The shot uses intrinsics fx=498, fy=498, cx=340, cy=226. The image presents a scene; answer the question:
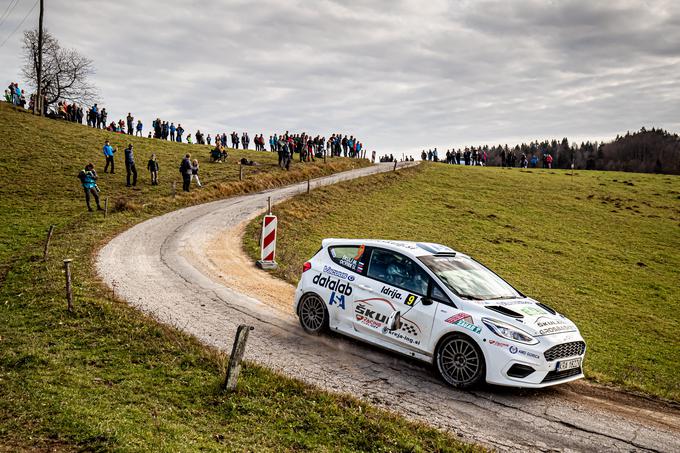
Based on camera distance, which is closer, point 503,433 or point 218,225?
point 503,433

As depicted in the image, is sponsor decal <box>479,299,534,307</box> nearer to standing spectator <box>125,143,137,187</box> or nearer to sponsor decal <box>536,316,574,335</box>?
sponsor decal <box>536,316,574,335</box>

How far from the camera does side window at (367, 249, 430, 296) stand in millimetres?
8344

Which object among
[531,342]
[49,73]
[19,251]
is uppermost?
[49,73]

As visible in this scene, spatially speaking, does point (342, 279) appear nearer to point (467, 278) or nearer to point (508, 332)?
point (467, 278)

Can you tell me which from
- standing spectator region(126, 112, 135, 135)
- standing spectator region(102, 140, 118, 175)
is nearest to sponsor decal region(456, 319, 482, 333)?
standing spectator region(102, 140, 118, 175)

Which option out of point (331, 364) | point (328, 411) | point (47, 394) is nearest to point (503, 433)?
point (328, 411)

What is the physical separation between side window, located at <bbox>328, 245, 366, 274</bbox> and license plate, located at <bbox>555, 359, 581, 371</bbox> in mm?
3615

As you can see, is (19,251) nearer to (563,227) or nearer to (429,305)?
(429,305)

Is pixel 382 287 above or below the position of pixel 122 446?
above

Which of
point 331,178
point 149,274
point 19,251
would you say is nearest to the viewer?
point 149,274

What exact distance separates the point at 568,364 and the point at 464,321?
165 cm

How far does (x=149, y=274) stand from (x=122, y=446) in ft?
30.6

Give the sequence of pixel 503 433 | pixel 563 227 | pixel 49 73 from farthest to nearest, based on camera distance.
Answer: pixel 49 73, pixel 563 227, pixel 503 433

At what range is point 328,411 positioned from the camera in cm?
651
